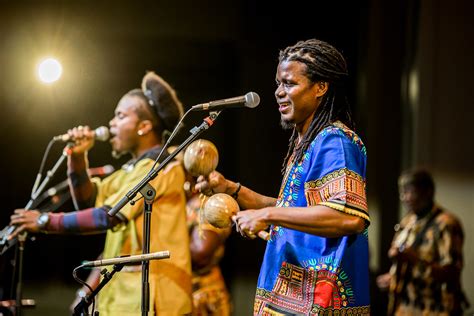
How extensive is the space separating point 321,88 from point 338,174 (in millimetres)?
418

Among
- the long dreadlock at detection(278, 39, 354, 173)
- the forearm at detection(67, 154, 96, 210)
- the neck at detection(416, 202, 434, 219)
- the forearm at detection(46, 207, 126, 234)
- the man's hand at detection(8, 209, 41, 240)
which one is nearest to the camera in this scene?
the long dreadlock at detection(278, 39, 354, 173)

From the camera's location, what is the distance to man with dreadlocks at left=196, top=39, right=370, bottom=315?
2554 mm

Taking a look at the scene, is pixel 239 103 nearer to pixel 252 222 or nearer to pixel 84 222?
pixel 252 222

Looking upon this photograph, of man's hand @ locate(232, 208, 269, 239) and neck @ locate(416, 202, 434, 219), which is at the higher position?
neck @ locate(416, 202, 434, 219)

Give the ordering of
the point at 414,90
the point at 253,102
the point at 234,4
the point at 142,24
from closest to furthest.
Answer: the point at 253,102 → the point at 142,24 → the point at 234,4 → the point at 414,90

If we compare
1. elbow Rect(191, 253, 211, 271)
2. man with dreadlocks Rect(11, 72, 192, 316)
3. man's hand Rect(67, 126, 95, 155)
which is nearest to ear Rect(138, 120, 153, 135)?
man with dreadlocks Rect(11, 72, 192, 316)

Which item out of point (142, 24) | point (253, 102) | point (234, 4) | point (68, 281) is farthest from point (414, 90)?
point (253, 102)

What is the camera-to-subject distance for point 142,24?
450 centimetres

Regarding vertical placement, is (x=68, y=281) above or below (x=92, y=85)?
below

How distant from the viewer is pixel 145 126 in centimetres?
415

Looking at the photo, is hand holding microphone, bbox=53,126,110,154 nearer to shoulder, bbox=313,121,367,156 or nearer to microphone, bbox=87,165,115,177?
microphone, bbox=87,165,115,177

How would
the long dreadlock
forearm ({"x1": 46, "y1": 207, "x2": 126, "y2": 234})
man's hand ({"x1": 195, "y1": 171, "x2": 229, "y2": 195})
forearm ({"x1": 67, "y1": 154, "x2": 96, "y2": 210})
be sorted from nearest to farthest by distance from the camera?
1. the long dreadlock
2. man's hand ({"x1": 195, "y1": 171, "x2": 229, "y2": 195})
3. forearm ({"x1": 46, "y1": 207, "x2": 126, "y2": 234})
4. forearm ({"x1": 67, "y1": 154, "x2": 96, "y2": 210})

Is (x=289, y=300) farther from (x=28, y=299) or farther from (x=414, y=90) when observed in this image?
(x=414, y=90)

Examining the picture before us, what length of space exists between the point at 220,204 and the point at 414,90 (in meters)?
4.35
